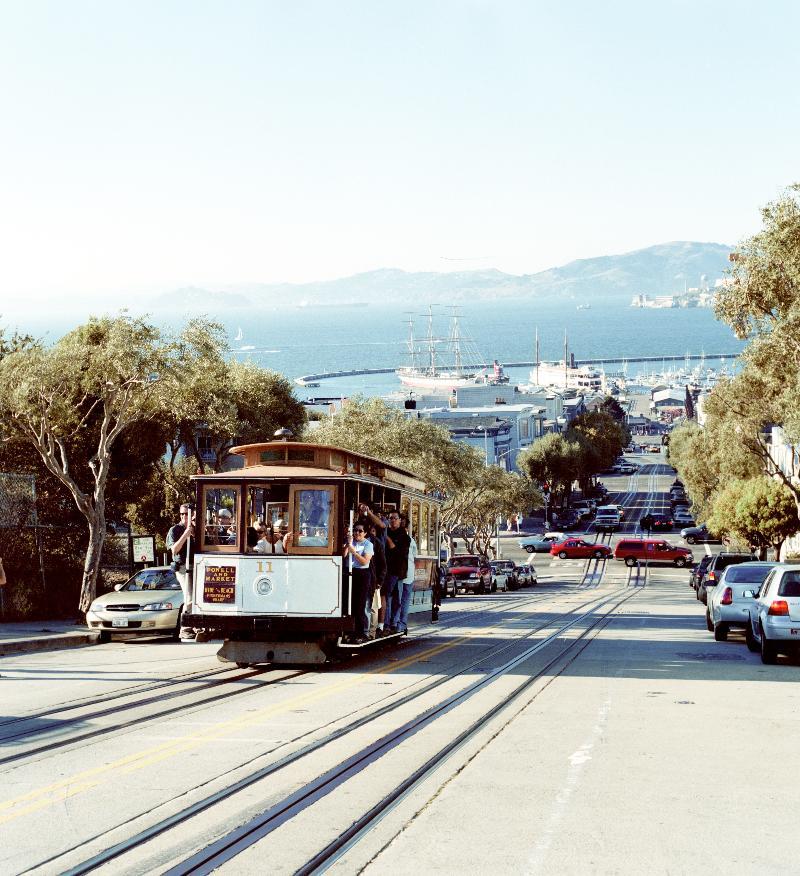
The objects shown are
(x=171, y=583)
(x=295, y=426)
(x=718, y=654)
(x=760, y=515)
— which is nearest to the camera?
(x=718, y=654)

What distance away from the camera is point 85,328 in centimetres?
3369

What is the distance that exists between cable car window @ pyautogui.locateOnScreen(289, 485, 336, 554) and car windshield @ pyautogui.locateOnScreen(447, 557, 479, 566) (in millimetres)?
38721

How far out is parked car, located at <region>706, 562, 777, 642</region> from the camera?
2336cm

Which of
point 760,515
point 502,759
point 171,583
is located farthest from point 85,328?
point 760,515

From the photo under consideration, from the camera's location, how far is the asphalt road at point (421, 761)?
734 centimetres

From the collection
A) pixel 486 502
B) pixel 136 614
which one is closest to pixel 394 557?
pixel 136 614

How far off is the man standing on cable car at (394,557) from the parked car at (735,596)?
6483mm

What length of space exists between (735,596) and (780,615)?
5.01m

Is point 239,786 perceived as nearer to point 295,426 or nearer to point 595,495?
point 295,426

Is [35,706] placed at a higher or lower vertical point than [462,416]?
lower

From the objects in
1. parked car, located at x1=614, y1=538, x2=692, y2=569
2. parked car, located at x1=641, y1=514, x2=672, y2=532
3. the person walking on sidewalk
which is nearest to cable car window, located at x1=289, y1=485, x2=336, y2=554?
the person walking on sidewalk

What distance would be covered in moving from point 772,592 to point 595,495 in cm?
12276

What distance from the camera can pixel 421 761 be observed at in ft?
33.5

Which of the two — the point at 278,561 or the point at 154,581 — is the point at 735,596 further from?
the point at 154,581
